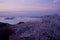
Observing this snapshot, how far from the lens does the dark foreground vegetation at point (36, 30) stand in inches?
60.4

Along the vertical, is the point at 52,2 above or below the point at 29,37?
above

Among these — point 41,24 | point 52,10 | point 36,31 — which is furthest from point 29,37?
point 52,10

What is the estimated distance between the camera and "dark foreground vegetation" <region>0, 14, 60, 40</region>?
1.53 m

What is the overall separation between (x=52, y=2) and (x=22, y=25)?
0.51m

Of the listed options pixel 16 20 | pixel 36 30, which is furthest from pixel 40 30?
pixel 16 20

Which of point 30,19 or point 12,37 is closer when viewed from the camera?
point 12,37

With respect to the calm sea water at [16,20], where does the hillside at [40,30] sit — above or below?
below

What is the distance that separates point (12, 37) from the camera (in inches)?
60.5

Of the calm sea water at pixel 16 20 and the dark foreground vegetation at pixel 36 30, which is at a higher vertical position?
the calm sea water at pixel 16 20

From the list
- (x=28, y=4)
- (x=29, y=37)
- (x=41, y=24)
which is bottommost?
(x=29, y=37)

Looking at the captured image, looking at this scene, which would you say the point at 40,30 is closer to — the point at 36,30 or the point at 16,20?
the point at 36,30

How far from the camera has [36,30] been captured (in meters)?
1.56

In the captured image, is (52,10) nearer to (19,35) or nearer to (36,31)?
(36,31)

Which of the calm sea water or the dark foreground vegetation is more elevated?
the calm sea water
